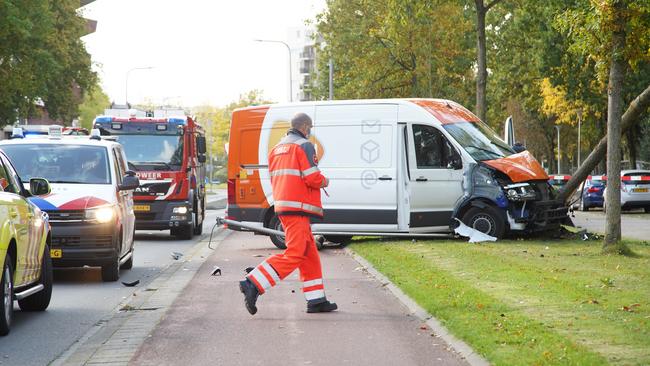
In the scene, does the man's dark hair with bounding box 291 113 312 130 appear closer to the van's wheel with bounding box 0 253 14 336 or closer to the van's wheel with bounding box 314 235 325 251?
the van's wheel with bounding box 0 253 14 336

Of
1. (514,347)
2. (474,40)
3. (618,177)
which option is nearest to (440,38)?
(474,40)

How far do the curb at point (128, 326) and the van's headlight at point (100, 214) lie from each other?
101 centimetres

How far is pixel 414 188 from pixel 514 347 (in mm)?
11989

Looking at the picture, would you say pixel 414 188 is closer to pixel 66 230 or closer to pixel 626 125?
pixel 626 125

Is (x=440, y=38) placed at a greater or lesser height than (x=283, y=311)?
greater

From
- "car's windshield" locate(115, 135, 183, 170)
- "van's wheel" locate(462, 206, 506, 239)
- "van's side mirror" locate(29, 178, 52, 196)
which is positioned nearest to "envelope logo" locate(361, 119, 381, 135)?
"van's wheel" locate(462, 206, 506, 239)

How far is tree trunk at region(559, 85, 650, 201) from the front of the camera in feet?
66.2

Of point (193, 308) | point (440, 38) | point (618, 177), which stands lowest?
point (193, 308)

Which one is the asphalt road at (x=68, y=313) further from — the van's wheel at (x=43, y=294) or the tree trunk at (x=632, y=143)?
the tree trunk at (x=632, y=143)

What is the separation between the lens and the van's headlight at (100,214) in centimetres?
1477

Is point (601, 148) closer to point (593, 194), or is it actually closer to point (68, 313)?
point (68, 313)

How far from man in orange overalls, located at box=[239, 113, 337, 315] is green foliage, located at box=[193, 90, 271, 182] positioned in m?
104

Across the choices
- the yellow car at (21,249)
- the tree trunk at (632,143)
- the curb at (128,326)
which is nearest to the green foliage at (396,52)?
the tree trunk at (632,143)

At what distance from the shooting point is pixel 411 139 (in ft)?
67.1
